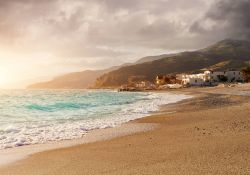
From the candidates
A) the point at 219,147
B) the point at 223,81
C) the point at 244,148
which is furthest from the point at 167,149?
the point at 223,81

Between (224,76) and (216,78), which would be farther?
(216,78)

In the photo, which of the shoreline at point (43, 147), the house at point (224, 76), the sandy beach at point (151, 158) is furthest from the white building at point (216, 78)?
the sandy beach at point (151, 158)

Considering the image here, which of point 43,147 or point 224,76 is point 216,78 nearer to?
point 224,76

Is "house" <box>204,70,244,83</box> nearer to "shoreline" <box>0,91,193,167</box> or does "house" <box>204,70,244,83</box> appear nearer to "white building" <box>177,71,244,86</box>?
"white building" <box>177,71,244,86</box>

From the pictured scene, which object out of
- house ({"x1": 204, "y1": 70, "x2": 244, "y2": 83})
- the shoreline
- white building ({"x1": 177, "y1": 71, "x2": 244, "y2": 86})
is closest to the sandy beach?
the shoreline

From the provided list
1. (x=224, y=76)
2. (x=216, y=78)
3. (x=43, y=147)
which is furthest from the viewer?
(x=216, y=78)

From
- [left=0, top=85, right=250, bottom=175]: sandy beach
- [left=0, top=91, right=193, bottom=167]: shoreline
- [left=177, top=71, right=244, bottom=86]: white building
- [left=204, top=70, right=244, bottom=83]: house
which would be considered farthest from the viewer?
[left=204, top=70, right=244, bottom=83]: house

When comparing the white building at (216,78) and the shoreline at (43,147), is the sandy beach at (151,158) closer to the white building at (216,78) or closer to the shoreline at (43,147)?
the shoreline at (43,147)

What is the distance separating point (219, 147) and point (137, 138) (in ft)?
17.6

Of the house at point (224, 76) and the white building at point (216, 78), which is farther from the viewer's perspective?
the house at point (224, 76)

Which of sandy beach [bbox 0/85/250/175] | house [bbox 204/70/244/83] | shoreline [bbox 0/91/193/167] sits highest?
house [bbox 204/70/244/83]

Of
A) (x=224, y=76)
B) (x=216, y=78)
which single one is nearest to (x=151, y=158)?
(x=216, y=78)

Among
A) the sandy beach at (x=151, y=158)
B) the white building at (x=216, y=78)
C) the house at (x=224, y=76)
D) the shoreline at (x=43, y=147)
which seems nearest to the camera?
the sandy beach at (x=151, y=158)

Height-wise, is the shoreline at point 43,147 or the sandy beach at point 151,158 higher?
the sandy beach at point 151,158
